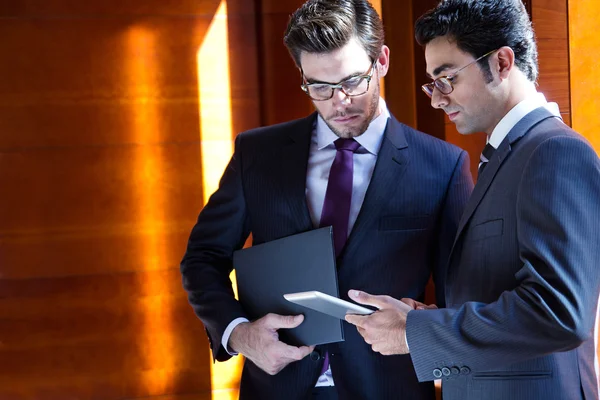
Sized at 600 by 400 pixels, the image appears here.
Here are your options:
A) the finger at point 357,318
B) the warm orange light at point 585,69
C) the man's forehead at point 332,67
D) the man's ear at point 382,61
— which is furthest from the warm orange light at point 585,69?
the finger at point 357,318

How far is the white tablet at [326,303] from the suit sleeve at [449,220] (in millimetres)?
489

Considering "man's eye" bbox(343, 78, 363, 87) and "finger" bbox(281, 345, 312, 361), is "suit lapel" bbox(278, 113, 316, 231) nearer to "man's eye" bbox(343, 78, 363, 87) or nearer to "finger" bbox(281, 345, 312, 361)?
"man's eye" bbox(343, 78, 363, 87)

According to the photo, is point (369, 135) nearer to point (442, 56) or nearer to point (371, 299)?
point (442, 56)

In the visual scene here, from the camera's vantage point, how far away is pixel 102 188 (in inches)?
180

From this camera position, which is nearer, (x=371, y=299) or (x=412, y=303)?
(x=371, y=299)

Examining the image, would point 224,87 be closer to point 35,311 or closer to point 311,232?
point 35,311

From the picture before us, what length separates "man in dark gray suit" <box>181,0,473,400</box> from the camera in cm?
211

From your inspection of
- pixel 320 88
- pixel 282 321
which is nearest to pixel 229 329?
pixel 282 321

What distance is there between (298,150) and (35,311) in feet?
9.16

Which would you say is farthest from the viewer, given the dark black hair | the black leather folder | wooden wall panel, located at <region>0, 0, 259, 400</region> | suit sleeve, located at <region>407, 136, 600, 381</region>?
wooden wall panel, located at <region>0, 0, 259, 400</region>

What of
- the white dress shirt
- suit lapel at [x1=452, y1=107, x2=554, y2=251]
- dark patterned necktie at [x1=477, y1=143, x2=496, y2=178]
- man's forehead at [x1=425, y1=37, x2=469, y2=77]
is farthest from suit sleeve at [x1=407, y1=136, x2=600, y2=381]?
the white dress shirt

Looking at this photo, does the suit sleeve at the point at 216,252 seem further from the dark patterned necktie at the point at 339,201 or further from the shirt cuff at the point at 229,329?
the dark patterned necktie at the point at 339,201

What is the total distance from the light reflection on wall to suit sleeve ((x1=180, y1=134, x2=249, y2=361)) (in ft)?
7.62

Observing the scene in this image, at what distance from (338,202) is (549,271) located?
31.8 inches
